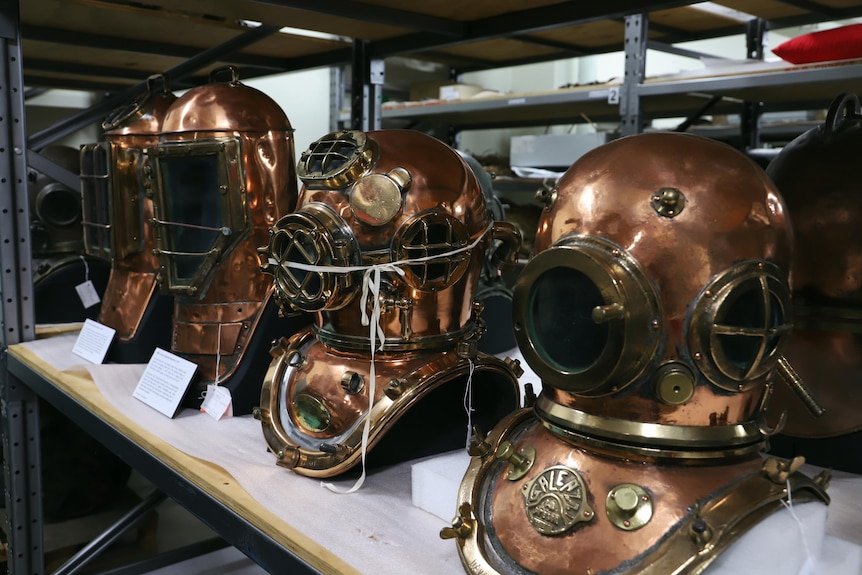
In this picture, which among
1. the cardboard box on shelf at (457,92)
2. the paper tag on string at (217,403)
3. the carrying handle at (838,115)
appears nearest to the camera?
the carrying handle at (838,115)

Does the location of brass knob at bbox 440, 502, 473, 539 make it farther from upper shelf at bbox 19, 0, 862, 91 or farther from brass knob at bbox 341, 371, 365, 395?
upper shelf at bbox 19, 0, 862, 91

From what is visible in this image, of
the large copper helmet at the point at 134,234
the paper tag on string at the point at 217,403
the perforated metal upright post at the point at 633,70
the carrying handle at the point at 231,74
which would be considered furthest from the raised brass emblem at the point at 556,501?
the perforated metal upright post at the point at 633,70

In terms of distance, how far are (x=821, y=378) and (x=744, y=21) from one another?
1820 mm

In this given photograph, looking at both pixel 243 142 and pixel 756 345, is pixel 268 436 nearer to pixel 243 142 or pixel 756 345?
pixel 243 142

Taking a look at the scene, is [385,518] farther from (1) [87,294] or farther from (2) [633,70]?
(2) [633,70]

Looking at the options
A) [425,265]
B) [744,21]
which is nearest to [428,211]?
[425,265]

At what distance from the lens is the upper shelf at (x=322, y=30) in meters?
1.42

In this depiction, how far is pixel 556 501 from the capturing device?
74 centimetres

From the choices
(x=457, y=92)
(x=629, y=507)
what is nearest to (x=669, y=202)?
(x=629, y=507)

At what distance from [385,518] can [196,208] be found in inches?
29.8

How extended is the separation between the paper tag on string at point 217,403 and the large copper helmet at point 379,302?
21 cm

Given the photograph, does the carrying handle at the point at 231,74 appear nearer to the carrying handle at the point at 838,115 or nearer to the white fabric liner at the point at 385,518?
the white fabric liner at the point at 385,518

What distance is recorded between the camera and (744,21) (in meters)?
2.41

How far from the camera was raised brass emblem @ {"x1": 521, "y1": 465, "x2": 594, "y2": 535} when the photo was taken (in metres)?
0.73
